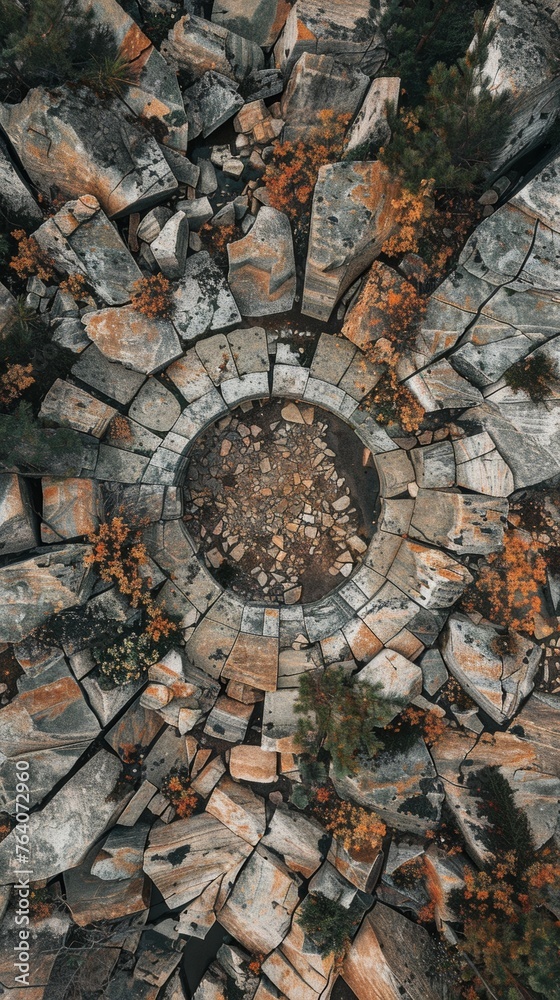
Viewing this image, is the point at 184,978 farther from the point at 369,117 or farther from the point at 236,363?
the point at 369,117

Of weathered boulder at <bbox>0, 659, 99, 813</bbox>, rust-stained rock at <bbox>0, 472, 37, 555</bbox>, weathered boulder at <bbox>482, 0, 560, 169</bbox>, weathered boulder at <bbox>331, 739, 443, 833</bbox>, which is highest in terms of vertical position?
weathered boulder at <bbox>482, 0, 560, 169</bbox>

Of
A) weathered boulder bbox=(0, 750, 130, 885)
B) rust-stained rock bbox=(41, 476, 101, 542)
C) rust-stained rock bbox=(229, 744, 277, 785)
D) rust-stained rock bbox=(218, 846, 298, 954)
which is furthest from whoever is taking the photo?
rust-stained rock bbox=(229, 744, 277, 785)

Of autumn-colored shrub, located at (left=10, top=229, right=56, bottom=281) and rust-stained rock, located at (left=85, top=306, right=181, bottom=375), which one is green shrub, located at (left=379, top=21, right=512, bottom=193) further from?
autumn-colored shrub, located at (left=10, top=229, right=56, bottom=281)

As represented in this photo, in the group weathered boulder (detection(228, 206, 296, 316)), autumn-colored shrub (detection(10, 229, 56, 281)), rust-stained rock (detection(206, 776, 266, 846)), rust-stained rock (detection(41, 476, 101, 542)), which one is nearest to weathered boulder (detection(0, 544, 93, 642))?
rust-stained rock (detection(41, 476, 101, 542))

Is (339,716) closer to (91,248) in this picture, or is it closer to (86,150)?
(91,248)

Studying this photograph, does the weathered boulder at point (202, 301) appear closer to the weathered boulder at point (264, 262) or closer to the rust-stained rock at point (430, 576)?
the weathered boulder at point (264, 262)

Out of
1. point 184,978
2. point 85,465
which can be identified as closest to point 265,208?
point 85,465

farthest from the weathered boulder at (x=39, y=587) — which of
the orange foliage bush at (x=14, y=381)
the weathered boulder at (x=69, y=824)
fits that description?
the weathered boulder at (x=69, y=824)
